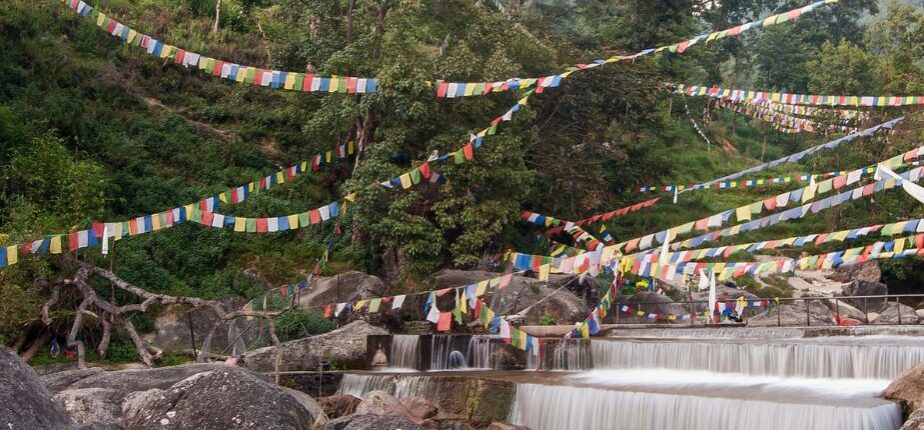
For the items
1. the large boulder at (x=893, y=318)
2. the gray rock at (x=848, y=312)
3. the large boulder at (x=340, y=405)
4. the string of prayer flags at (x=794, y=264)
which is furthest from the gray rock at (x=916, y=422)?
the gray rock at (x=848, y=312)

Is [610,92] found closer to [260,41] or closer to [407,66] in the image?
[407,66]

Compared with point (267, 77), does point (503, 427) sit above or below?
below

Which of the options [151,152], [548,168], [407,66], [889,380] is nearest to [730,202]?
[548,168]

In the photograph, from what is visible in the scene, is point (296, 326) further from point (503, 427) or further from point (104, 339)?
point (503, 427)

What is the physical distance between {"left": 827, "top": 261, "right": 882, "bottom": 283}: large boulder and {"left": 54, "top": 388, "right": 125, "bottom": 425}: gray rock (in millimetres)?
31256

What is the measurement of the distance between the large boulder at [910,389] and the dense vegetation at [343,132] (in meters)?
13.9

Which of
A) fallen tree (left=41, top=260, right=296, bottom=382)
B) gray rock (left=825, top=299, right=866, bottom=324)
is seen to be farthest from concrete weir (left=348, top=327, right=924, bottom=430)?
gray rock (left=825, top=299, right=866, bottom=324)

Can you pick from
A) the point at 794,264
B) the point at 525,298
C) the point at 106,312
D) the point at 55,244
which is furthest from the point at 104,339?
the point at 794,264

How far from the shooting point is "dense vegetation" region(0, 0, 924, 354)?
89.4 ft

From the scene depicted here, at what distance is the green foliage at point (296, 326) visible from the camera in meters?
23.3

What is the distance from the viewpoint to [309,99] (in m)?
32.3

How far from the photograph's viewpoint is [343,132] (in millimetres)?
32406

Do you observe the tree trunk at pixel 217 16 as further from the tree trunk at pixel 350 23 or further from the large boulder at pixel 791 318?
the large boulder at pixel 791 318

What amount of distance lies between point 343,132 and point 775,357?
18111mm
